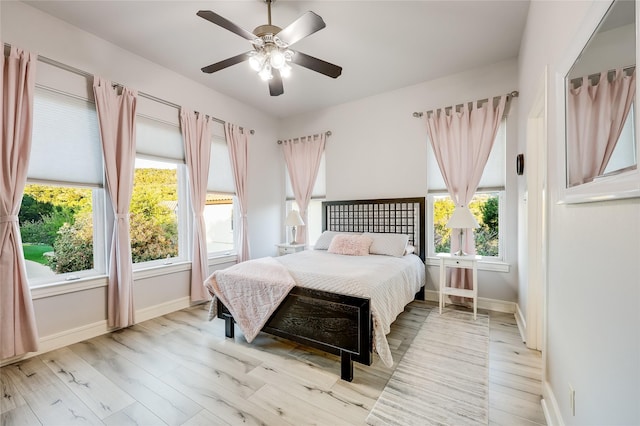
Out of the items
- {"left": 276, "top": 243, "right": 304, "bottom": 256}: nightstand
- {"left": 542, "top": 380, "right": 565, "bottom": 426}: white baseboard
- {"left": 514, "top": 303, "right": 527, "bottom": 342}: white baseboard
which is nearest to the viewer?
{"left": 542, "top": 380, "right": 565, "bottom": 426}: white baseboard

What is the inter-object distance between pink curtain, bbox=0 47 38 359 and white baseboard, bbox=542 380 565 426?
12.5 feet

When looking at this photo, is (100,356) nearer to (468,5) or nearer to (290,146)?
(290,146)

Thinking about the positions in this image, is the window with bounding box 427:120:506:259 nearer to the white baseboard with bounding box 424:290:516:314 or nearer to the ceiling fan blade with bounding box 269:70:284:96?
the white baseboard with bounding box 424:290:516:314

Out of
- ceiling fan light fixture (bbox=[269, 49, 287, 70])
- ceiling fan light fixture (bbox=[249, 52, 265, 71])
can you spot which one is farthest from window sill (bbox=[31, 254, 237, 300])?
ceiling fan light fixture (bbox=[269, 49, 287, 70])

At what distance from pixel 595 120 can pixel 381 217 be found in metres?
3.12

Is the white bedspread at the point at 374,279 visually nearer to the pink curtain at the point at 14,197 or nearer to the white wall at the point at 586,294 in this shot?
the white wall at the point at 586,294

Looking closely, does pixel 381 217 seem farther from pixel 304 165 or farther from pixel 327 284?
pixel 327 284

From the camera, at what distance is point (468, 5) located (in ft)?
7.82

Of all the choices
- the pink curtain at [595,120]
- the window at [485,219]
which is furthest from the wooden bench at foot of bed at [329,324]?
the window at [485,219]

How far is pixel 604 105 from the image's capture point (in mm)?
991

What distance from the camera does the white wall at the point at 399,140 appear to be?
10.8ft

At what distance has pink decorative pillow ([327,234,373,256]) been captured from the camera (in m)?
3.61

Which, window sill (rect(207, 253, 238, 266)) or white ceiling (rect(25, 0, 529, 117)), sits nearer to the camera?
white ceiling (rect(25, 0, 529, 117))

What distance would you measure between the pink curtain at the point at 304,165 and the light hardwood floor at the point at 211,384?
8.64ft
